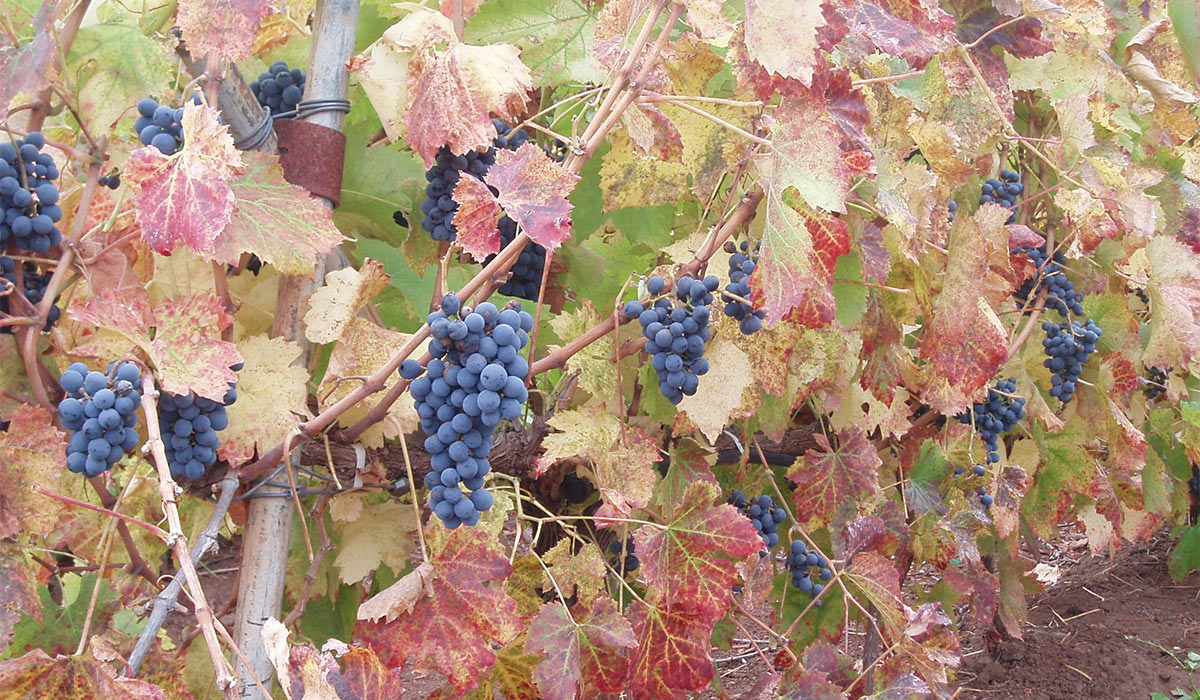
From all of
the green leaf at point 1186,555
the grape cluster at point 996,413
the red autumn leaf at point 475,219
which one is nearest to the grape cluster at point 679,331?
the red autumn leaf at point 475,219

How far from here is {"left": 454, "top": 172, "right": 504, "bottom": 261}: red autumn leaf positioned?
113 centimetres

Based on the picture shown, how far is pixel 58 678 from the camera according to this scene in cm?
111

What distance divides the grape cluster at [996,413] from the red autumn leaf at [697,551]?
1037 millimetres

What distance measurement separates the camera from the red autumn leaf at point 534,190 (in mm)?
1105

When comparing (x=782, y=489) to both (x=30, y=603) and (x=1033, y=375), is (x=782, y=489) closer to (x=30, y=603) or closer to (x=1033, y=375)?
(x=1033, y=375)

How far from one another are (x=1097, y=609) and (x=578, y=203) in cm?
310

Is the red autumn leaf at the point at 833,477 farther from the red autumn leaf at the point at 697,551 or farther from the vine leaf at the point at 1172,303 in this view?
the vine leaf at the point at 1172,303

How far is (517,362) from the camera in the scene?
1.07 meters

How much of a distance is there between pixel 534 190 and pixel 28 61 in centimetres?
70

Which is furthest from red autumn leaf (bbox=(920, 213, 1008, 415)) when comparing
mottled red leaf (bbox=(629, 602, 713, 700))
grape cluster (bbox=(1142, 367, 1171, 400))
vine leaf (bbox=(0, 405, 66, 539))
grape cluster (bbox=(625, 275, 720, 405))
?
grape cluster (bbox=(1142, 367, 1171, 400))

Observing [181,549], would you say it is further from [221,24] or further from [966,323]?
[966,323]

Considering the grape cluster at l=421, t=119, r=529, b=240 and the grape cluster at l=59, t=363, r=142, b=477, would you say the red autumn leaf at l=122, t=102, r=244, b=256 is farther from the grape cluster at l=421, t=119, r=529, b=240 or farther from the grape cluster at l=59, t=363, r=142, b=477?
the grape cluster at l=421, t=119, r=529, b=240

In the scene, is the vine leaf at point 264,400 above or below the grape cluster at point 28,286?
below

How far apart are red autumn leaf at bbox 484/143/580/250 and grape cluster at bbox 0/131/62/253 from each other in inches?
23.5
